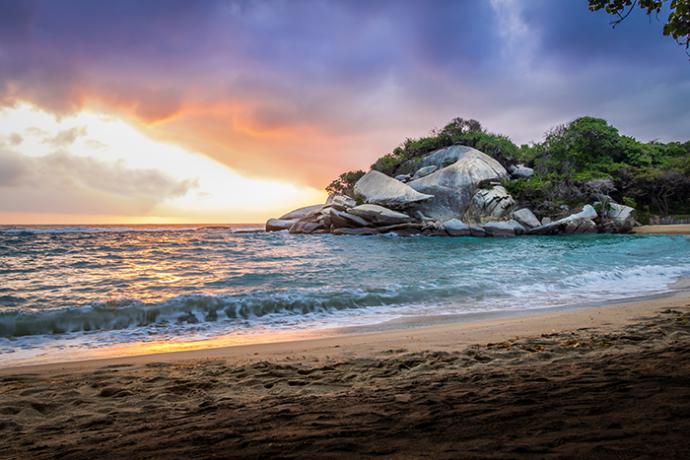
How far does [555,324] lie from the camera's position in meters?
5.93

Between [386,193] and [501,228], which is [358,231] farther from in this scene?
[501,228]

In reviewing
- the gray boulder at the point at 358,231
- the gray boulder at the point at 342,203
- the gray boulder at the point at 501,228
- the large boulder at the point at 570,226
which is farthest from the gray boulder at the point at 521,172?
the gray boulder at the point at 358,231

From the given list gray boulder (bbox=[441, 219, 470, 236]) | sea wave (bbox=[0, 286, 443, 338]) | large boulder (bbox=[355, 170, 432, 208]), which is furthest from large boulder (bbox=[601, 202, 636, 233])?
sea wave (bbox=[0, 286, 443, 338])

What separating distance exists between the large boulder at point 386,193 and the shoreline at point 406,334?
84.8 ft

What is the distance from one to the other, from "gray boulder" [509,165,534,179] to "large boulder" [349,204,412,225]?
14.5 meters

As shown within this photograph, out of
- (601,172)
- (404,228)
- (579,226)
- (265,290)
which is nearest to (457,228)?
(404,228)

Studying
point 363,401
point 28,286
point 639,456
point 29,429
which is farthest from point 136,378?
point 28,286

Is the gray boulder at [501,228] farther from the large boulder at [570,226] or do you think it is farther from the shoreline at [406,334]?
the shoreline at [406,334]

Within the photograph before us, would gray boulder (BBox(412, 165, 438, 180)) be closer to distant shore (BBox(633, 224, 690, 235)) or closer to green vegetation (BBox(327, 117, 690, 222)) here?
green vegetation (BBox(327, 117, 690, 222))

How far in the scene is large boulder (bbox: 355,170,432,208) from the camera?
3369 cm

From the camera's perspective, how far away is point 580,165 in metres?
42.8

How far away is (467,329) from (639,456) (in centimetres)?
435

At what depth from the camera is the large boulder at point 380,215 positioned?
32688mm

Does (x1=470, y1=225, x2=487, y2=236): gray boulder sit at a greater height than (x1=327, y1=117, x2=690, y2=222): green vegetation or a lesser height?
lesser
